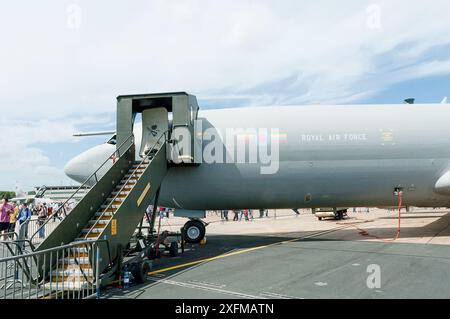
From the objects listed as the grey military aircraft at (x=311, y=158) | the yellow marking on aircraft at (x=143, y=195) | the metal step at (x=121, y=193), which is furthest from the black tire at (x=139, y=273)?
the grey military aircraft at (x=311, y=158)

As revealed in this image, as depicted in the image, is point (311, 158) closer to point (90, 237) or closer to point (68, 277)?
point (90, 237)

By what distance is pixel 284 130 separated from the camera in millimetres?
15125

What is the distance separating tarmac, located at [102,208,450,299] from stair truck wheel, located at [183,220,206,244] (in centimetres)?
54

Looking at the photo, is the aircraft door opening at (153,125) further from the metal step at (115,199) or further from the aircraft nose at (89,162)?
the metal step at (115,199)

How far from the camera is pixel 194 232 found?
16.4 metres

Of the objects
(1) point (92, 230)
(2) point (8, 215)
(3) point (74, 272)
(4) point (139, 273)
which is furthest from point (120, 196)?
(2) point (8, 215)

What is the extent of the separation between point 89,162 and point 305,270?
1053 cm

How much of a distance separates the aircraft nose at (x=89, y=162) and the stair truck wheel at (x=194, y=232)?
14.8 ft

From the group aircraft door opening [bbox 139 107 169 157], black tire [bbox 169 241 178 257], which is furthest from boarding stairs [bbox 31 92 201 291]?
black tire [bbox 169 241 178 257]

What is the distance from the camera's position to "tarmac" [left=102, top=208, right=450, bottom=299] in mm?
8117

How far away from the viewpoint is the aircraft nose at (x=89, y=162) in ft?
52.6
